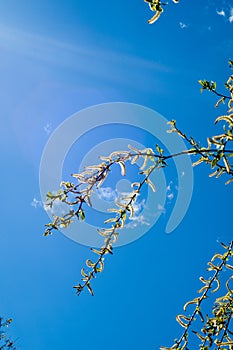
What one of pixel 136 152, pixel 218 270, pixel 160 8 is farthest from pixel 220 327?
pixel 160 8

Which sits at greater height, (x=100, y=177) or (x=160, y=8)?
(x=160, y=8)

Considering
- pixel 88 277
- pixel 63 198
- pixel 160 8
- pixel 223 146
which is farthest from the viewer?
pixel 88 277

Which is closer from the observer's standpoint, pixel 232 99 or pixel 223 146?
pixel 223 146

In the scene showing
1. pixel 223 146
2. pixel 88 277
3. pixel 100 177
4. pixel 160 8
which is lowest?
pixel 88 277

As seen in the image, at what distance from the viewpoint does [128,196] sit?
246 cm

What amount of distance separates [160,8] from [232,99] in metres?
0.87

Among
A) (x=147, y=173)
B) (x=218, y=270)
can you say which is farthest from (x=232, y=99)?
(x=218, y=270)

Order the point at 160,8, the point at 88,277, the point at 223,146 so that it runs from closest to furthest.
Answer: the point at 160,8 → the point at 223,146 → the point at 88,277

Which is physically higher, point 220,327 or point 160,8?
point 160,8

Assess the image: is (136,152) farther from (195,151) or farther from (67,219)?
(67,219)

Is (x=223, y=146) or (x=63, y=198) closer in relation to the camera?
(x=223, y=146)

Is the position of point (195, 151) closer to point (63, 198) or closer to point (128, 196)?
point (128, 196)

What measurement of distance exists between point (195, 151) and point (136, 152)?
1.20 feet

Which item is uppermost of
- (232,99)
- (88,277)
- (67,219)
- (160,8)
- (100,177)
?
(232,99)
